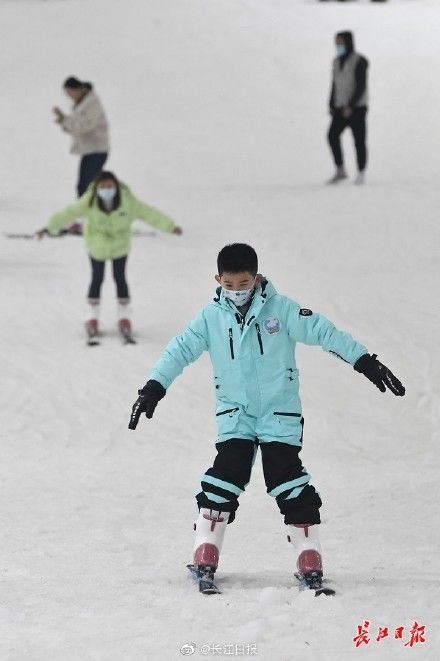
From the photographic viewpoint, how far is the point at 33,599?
514 centimetres

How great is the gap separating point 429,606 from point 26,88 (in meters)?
18.5

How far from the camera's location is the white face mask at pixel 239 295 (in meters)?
5.25

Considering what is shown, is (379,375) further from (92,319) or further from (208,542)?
(92,319)

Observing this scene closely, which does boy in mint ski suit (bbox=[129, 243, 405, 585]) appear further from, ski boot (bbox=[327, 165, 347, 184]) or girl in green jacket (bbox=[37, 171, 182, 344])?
ski boot (bbox=[327, 165, 347, 184])

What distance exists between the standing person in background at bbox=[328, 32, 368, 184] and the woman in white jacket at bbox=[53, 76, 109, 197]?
11.2 ft

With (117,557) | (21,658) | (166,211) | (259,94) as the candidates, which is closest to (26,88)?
(259,94)

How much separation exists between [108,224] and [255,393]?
5.47m

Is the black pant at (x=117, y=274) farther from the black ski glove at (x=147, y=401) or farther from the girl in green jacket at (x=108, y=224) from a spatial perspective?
the black ski glove at (x=147, y=401)

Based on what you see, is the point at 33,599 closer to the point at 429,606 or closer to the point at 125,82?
the point at 429,606

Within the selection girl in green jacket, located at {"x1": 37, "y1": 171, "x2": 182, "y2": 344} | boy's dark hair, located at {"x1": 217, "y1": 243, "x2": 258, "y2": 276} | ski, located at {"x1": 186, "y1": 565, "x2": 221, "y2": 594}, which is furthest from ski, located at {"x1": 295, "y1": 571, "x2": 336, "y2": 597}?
girl in green jacket, located at {"x1": 37, "y1": 171, "x2": 182, "y2": 344}

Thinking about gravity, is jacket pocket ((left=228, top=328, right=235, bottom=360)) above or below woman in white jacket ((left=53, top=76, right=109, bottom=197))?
below

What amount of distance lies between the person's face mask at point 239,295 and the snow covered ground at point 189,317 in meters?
1.15

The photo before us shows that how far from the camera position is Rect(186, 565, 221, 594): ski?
5.16 m

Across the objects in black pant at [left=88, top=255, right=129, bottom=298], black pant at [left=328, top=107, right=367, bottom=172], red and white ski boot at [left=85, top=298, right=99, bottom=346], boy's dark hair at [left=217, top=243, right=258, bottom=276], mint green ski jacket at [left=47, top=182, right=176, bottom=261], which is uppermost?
black pant at [left=328, top=107, right=367, bottom=172]
